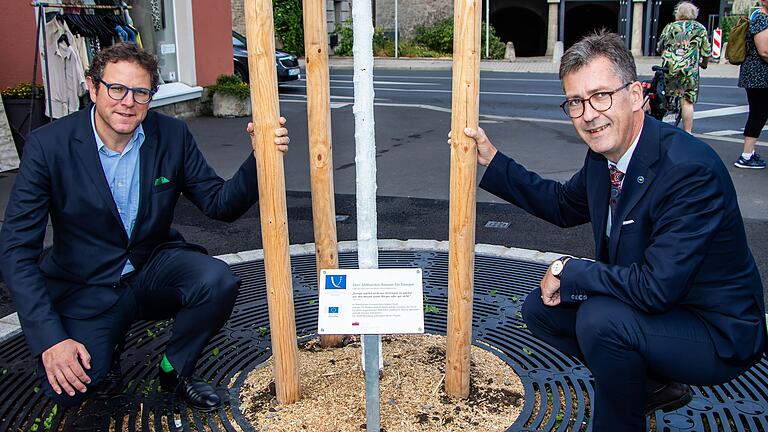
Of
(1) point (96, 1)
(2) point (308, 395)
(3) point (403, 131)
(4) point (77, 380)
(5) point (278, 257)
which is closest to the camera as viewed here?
(4) point (77, 380)

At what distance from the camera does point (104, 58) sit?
3.11 meters

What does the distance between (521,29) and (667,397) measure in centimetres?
3659

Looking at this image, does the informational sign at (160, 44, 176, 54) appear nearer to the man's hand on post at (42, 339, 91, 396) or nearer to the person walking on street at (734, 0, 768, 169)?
the person walking on street at (734, 0, 768, 169)

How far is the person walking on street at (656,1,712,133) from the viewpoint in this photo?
8656 millimetres

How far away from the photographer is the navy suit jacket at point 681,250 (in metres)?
2.52

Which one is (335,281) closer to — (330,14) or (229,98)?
(229,98)

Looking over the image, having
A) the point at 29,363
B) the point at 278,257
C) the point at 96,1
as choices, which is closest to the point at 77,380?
the point at 278,257

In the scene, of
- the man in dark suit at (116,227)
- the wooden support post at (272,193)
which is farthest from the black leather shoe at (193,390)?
the wooden support post at (272,193)

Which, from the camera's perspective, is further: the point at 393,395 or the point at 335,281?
the point at 393,395

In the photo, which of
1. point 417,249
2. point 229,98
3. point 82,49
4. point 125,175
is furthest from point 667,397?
point 229,98

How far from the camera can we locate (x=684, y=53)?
867 cm

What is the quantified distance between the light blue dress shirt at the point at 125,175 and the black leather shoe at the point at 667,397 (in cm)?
225

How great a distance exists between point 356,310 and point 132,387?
1309 mm

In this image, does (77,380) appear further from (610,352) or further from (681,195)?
(681,195)
